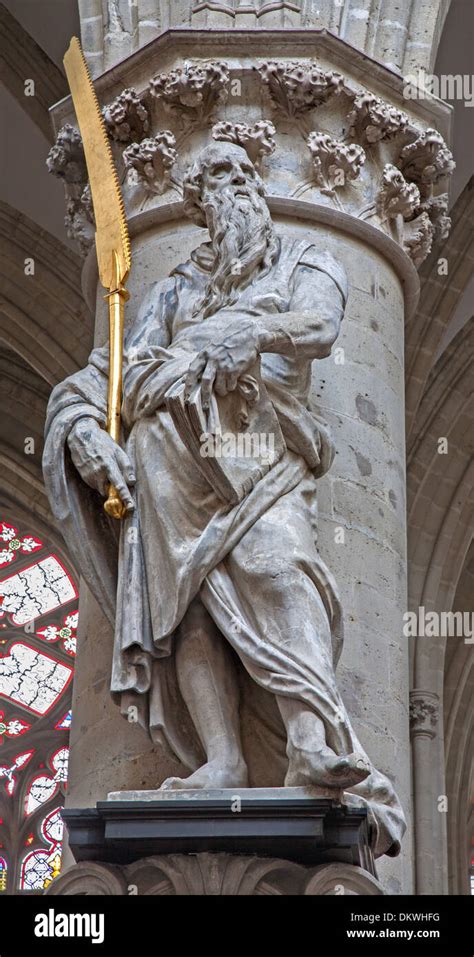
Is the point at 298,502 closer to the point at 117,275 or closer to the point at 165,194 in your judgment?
the point at 117,275

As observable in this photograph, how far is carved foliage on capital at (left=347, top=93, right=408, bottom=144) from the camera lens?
24.3 ft

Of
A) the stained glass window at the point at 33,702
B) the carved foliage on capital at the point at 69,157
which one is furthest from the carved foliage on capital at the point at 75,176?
the stained glass window at the point at 33,702

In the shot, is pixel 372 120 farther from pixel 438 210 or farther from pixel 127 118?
pixel 127 118

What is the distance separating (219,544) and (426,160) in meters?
2.32

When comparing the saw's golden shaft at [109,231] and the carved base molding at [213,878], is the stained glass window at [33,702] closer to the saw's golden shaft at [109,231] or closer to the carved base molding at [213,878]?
the saw's golden shaft at [109,231]

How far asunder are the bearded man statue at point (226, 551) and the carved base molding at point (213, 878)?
225 mm

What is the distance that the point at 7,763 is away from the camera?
15211mm

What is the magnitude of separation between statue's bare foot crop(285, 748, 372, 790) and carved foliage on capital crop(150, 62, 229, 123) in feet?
9.35

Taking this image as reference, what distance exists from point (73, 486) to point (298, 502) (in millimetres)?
694

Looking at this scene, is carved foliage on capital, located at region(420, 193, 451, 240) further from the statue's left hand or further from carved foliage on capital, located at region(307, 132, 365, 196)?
the statue's left hand

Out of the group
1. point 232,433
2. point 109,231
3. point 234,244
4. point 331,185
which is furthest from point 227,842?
point 331,185

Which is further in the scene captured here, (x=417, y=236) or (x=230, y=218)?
(x=417, y=236)

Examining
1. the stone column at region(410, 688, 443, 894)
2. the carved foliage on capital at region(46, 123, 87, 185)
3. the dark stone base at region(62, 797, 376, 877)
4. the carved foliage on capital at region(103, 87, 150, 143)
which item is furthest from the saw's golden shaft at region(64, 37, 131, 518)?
the stone column at region(410, 688, 443, 894)

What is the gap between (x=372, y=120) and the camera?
24.3 ft
